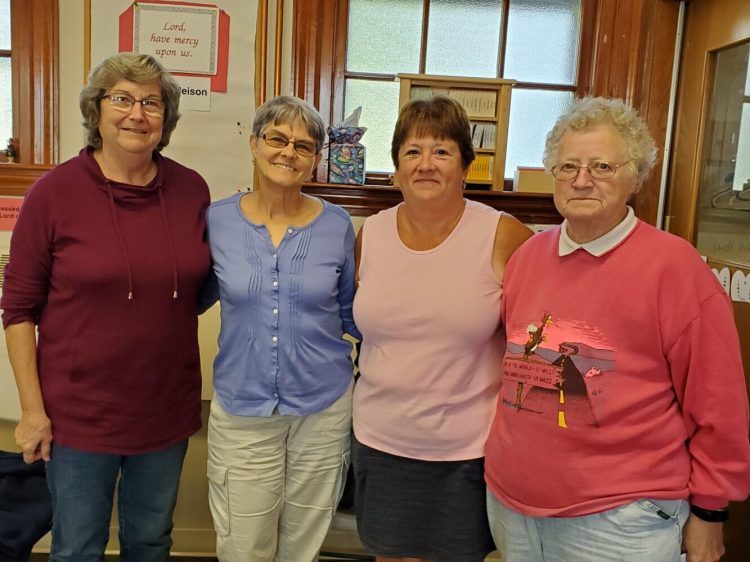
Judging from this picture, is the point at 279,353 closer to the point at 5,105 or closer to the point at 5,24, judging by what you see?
the point at 5,105

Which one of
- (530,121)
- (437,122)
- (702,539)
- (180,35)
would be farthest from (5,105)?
(702,539)

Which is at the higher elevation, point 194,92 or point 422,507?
point 194,92

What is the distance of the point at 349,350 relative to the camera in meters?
1.52

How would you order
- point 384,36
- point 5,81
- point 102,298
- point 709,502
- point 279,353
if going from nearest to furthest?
point 709,502
point 102,298
point 279,353
point 5,81
point 384,36

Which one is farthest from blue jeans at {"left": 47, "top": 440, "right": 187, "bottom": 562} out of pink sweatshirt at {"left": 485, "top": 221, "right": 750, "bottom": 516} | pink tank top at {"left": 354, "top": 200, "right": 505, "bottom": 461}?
pink sweatshirt at {"left": 485, "top": 221, "right": 750, "bottom": 516}

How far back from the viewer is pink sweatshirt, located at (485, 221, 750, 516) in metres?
1.04

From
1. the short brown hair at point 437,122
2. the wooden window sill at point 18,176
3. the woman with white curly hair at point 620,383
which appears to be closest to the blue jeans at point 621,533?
the woman with white curly hair at point 620,383

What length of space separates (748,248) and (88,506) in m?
1.91

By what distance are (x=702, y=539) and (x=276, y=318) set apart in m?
0.96

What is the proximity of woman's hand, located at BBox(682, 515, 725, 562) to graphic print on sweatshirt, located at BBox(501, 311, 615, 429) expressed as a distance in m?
0.26

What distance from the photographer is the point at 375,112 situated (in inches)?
89.9

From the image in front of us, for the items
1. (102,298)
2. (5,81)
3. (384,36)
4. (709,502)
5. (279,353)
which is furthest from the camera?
(384,36)

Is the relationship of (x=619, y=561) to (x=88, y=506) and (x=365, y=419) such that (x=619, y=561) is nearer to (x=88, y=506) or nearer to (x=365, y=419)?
(x=365, y=419)

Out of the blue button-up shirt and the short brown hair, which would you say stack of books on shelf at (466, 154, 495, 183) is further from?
the blue button-up shirt
